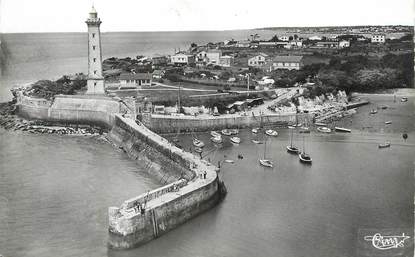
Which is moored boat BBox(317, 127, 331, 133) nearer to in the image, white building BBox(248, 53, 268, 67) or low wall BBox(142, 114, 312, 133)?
low wall BBox(142, 114, 312, 133)

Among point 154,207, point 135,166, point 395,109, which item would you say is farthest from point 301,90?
point 154,207

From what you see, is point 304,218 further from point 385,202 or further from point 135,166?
point 135,166

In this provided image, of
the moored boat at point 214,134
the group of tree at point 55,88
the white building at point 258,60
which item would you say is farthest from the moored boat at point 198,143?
the white building at point 258,60

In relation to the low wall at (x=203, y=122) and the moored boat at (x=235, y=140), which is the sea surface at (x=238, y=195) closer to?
the moored boat at (x=235, y=140)

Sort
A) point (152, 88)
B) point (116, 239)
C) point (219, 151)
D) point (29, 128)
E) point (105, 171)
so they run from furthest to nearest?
point (152, 88)
point (29, 128)
point (219, 151)
point (105, 171)
point (116, 239)

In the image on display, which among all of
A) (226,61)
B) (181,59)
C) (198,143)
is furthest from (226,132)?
(181,59)
